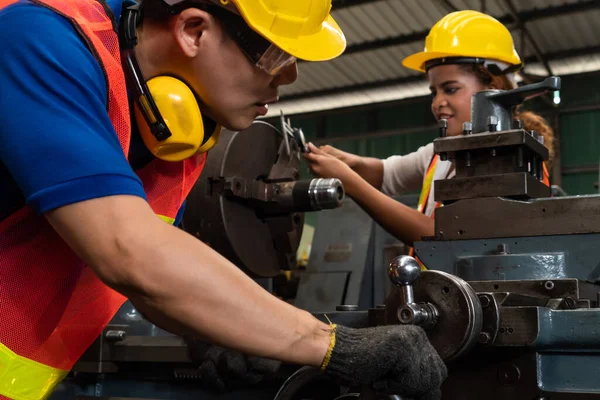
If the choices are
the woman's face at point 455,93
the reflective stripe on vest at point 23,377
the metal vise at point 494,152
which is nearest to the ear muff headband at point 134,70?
the reflective stripe on vest at point 23,377

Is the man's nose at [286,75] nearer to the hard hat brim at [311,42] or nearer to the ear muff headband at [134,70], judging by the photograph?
the hard hat brim at [311,42]

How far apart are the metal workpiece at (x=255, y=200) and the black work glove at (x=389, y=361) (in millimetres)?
636

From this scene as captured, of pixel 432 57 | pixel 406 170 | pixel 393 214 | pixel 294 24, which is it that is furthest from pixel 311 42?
pixel 406 170

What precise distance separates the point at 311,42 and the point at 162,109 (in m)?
0.25

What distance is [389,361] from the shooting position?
2.60 feet

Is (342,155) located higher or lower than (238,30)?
lower

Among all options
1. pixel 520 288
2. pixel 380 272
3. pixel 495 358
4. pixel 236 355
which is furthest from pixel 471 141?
pixel 380 272

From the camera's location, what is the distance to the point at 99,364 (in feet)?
5.00

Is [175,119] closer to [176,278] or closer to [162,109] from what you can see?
[162,109]

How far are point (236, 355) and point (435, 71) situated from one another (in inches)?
40.9

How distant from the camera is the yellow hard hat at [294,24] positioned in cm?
92

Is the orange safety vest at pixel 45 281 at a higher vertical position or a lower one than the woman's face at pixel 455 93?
lower

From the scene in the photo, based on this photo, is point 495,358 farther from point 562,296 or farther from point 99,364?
point 99,364

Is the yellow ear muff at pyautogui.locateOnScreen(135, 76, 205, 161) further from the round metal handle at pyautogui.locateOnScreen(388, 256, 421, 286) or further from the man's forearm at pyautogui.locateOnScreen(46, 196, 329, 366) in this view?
the round metal handle at pyautogui.locateOnScreen(388, 256, 421, 286)
